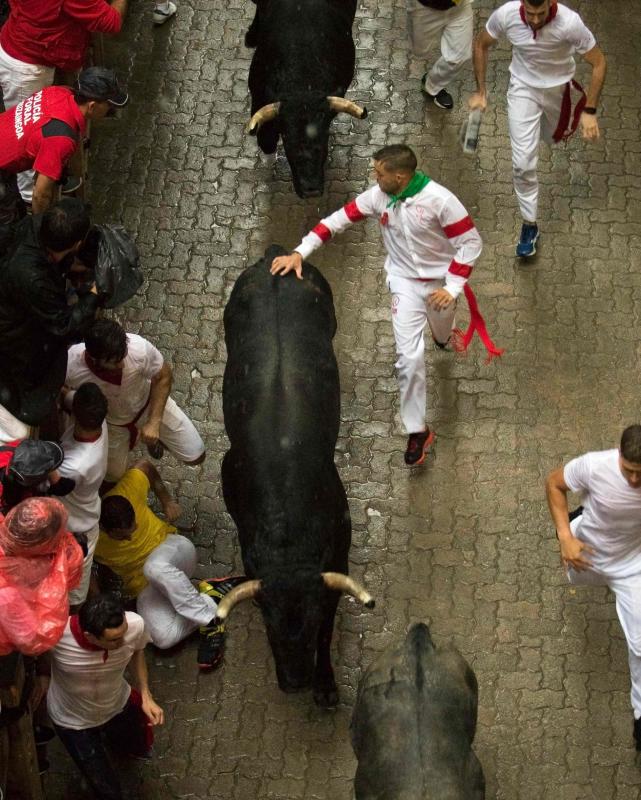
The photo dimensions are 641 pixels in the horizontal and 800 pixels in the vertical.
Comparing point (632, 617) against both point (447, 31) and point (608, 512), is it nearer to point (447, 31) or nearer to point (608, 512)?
point (608, 512)

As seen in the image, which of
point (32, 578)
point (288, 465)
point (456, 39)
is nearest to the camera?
point (32, 578)

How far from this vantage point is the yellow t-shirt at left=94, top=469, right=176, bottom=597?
7.75 metres

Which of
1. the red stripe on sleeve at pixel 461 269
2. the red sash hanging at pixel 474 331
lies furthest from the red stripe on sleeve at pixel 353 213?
the red sash hanging at pixel 474 331

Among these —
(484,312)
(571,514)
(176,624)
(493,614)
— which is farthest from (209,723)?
(484,312)

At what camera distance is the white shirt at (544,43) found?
368 inches

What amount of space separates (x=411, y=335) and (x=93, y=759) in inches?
131

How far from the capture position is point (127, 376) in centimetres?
768

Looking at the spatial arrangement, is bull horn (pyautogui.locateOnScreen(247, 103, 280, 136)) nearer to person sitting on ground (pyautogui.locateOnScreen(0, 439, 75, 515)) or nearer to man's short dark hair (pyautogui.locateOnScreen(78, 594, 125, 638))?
person sitting on ground (pyautogui.locateOnScreen(0, 439, 75, 515))

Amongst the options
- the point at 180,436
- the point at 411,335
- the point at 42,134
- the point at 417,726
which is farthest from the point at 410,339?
the point at 417,726

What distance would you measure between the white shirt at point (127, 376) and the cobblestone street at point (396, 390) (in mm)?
1201

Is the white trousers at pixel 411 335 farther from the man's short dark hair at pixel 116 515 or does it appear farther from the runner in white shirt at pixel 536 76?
the man's short dark hair at pixel 116 515

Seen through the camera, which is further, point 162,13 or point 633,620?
point 162,13

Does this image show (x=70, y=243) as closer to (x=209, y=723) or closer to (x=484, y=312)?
(x=209, y=723)

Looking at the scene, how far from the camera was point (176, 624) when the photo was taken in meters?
7.87
